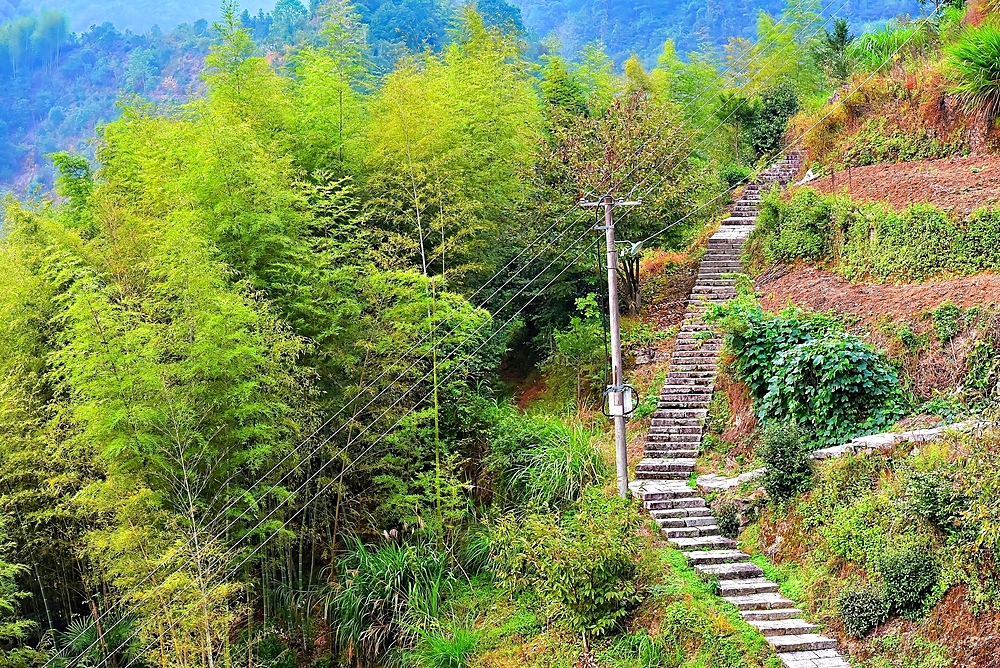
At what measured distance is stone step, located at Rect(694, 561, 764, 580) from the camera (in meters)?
10.1

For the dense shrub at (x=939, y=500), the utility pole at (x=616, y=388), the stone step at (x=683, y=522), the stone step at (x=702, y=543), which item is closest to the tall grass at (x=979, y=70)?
the utility pole at (x=616, y=388)

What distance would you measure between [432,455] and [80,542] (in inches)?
185

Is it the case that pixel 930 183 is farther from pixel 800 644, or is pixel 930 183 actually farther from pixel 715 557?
pixel 800 644

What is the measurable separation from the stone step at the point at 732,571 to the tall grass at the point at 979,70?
8.63 m

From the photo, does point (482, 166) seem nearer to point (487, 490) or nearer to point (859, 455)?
point (487, 490)

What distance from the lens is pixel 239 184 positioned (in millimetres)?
11344

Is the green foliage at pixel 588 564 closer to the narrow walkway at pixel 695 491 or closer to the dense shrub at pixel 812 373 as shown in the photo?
the narrow walkway at pixel 695 491

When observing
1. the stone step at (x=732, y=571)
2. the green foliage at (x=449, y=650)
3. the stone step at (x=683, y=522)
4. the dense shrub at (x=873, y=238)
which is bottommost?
the green foliage at (x=449, y=650)

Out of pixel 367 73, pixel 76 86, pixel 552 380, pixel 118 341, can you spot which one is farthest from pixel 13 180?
pixel 118 341

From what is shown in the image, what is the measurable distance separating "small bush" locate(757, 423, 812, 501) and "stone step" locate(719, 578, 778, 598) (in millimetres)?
1212

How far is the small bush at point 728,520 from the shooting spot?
11117 millimetres

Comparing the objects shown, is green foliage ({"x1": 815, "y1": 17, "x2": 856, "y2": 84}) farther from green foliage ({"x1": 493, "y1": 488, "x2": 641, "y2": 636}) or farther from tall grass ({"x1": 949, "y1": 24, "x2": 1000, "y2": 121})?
green foliage ({"x1": 493, "y1": 488, "x2": 641, "y2": 636})

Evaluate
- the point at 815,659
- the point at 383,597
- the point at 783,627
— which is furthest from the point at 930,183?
the point at 383,597

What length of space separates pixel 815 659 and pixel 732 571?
5.29ft
